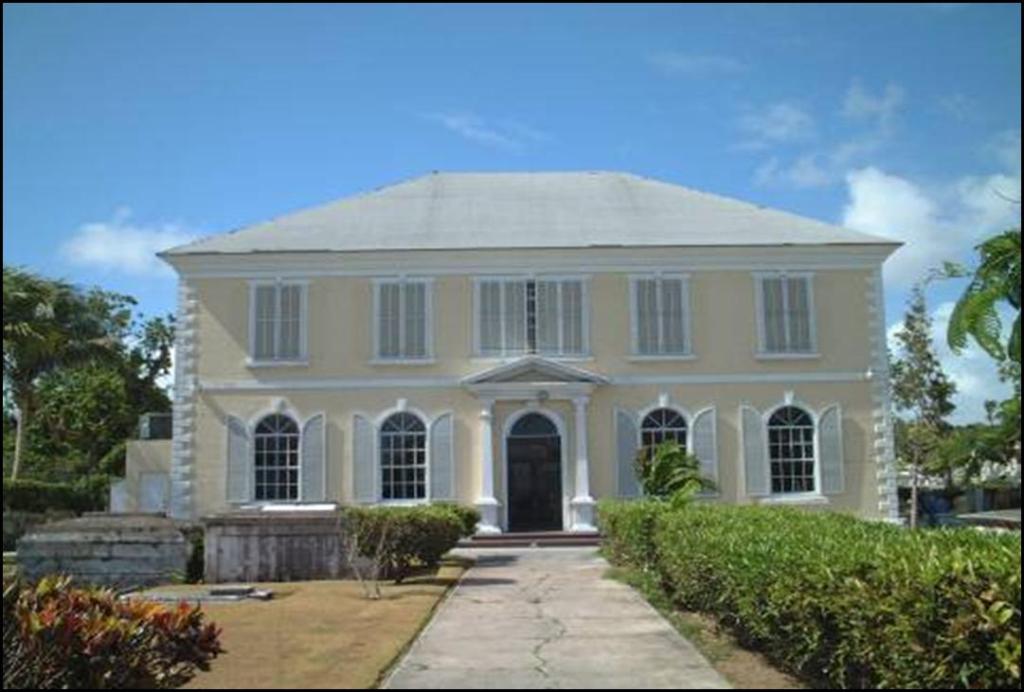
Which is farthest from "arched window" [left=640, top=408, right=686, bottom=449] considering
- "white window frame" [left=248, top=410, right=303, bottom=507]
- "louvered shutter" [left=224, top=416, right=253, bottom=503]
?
"louvered shutter" [left=224, top=416, right=253, bottom=503]

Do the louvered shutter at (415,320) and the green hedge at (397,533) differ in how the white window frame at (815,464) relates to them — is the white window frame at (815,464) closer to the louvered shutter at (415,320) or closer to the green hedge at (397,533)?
the louvered shutter at (415,320)

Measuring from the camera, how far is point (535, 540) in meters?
24.5

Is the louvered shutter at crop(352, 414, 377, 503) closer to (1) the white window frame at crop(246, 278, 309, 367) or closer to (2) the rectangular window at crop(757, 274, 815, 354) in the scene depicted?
(1) the white window frame at crop(246, 278, 309, 367)

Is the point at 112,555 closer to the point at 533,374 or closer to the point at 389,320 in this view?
the point at 389,320

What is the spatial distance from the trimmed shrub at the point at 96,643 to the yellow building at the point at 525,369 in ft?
57.5

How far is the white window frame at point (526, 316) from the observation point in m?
26.5

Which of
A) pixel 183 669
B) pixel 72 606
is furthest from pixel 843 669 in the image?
pixel 72 606

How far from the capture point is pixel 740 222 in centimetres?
2819

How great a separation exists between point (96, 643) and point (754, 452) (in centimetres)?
2066

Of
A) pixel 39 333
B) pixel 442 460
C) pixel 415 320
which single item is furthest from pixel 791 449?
pixel 39 333

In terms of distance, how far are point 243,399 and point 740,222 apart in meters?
13.2

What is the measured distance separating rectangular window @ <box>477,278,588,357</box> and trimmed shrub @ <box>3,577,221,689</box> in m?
18.5

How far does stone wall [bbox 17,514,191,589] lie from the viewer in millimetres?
17484

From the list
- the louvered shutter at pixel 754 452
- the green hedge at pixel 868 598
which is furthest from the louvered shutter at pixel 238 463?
the green hedge at pixel 868 598
